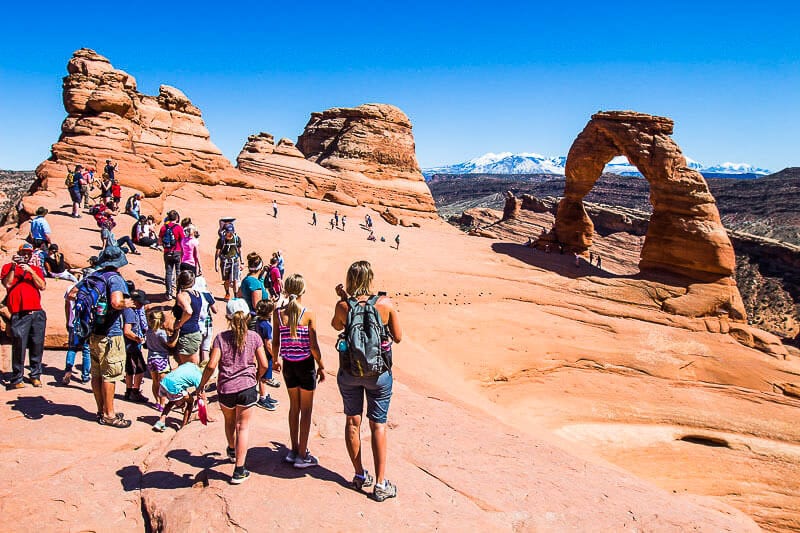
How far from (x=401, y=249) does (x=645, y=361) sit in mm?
12037

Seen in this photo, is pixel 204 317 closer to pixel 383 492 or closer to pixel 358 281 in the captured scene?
pixel 358 281

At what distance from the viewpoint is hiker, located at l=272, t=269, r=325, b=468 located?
413 centimetres

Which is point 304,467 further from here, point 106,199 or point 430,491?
point 106,199

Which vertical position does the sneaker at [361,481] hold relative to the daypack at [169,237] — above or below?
below

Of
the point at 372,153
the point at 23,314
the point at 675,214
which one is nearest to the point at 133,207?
the point at 23,314

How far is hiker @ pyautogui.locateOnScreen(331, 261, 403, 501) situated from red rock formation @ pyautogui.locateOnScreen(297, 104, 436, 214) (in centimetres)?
3156

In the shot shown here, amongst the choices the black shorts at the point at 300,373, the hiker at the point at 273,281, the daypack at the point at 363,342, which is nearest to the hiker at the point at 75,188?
the hiker at the point at 273,281

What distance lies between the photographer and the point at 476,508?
13.7 feet

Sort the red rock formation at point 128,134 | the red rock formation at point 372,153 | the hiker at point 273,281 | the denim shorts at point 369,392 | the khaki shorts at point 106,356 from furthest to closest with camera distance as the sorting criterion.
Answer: the red rock formation at point 372,153, the red rock formation at point 128,134, the hiker at point 273,281, the khaki shorts at point 106,356, the denim shorts at point 369,392

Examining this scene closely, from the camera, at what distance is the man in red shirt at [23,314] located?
5.31m

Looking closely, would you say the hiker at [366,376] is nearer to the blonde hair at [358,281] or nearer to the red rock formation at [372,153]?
the blonde hair at [358,281]

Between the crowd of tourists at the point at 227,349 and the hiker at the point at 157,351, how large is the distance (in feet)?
0.04

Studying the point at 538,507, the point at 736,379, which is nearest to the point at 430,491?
the point at 538,507

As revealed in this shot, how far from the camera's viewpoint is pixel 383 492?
3.87m
